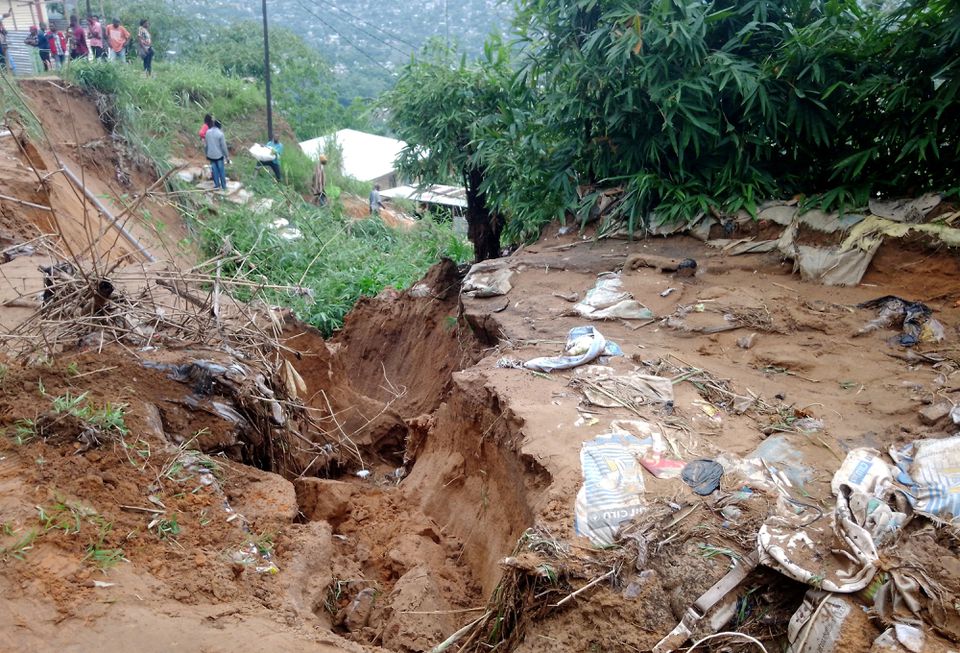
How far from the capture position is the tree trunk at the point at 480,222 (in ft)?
26.0

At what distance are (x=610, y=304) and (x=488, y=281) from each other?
113 centimetres

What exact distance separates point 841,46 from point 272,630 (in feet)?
17.6

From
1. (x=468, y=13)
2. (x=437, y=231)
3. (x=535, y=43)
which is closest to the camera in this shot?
(x=535, y=43)

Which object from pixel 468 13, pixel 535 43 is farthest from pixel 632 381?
pixel 468 13

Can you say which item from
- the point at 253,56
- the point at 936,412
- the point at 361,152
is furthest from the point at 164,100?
the point at 936,412

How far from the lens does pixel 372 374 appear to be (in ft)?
24.4

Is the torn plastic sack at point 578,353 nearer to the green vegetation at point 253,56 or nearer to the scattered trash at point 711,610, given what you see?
the scattered trash at point 711,610

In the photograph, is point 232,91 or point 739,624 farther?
point 232,91

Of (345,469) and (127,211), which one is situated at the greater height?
(127,211)

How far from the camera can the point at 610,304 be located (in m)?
5.08

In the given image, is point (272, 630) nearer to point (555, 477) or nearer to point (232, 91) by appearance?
point (555, 477)

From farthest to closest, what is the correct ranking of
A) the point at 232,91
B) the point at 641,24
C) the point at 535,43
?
the point at 232,91 → the point at 535,43 → the point at 641,24

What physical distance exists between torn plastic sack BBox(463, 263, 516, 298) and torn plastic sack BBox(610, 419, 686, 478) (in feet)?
7.64

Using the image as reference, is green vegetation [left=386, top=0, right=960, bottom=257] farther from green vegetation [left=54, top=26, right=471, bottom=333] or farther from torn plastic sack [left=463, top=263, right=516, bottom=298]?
green vegetation [left=54, top=26, right=471, bottom=333]
